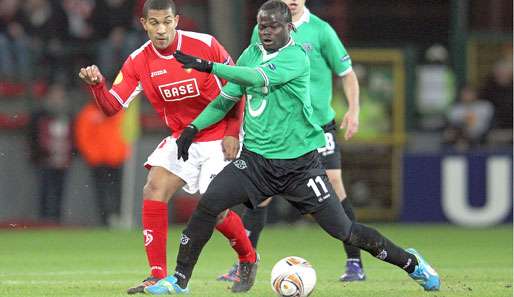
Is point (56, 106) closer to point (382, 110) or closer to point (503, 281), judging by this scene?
point (382, 110)

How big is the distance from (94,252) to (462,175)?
4.95 metres

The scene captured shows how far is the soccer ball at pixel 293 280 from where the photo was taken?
779 cm

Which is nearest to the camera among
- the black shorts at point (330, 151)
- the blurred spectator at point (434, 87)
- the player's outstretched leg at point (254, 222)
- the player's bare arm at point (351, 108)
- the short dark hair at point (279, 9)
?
the short dark hair at point (279, 9)

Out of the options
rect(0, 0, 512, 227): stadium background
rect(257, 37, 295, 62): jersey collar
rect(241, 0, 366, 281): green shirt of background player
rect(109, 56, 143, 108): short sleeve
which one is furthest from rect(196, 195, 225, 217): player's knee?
rect(0, 0, 512, 227): stadium background

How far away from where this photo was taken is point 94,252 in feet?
41.3

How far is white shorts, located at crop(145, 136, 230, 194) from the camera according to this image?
27.7 ft

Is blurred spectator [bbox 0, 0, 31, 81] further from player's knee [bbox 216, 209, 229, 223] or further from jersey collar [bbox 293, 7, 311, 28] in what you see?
player's knee [bbox 216, 209, 229, 223]

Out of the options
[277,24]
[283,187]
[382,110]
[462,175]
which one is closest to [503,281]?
[283,187]

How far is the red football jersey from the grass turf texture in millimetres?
1157

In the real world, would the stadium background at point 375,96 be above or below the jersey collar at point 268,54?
below

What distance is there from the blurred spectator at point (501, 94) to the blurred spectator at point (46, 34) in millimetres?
5396

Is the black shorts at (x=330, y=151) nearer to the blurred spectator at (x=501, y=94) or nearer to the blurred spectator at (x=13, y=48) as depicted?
the blurred spectator at (x=501, y=94)

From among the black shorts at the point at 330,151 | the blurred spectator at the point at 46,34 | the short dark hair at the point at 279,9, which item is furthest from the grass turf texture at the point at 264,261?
the blurred spectator at the point at 46,34

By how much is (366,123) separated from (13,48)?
4568 millimetres
